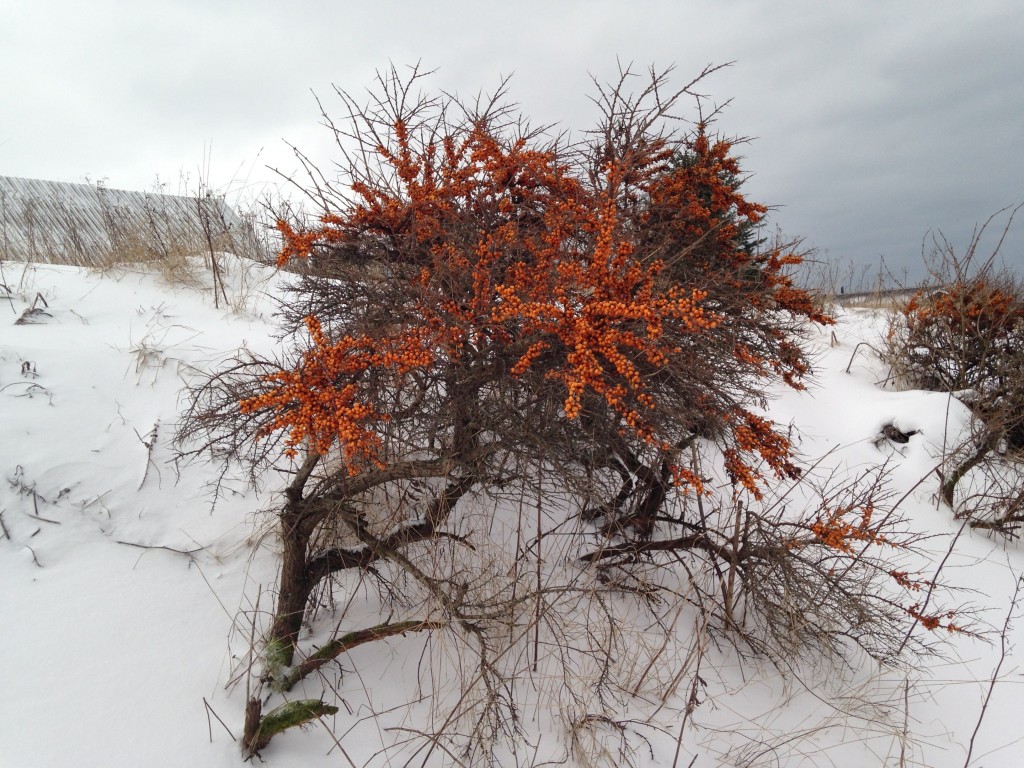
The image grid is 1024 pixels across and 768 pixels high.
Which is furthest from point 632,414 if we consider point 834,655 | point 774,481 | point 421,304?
point 774,481


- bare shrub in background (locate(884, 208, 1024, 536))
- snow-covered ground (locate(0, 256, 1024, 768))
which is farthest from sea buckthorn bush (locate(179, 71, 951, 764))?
bare shrub in background (locate(884, 208, 1024, 536))

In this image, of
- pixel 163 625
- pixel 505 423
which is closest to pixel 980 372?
pixel 505 423

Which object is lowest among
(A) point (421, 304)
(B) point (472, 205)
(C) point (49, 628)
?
(C) point (49, 628)

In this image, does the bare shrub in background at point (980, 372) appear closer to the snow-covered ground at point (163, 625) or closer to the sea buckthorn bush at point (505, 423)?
the snow-covered ground at point (163, 625)

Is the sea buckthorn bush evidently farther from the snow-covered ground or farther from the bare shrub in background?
the bare shrub in background

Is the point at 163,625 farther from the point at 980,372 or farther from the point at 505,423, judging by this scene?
the point at 980,372

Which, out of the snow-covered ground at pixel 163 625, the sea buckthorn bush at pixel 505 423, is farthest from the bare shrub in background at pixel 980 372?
the sea buckthorn bush at pixel 505 423

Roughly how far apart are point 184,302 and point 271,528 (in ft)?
12.4

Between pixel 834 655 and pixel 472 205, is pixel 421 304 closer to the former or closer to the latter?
pixel 472 205

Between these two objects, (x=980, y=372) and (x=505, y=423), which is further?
(x=980, y=372)

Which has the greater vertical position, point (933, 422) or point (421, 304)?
point (421, 304)

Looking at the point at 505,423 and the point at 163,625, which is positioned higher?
the point at 505,423

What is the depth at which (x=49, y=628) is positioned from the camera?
110 inches

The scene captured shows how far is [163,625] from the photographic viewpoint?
3.00 metres
